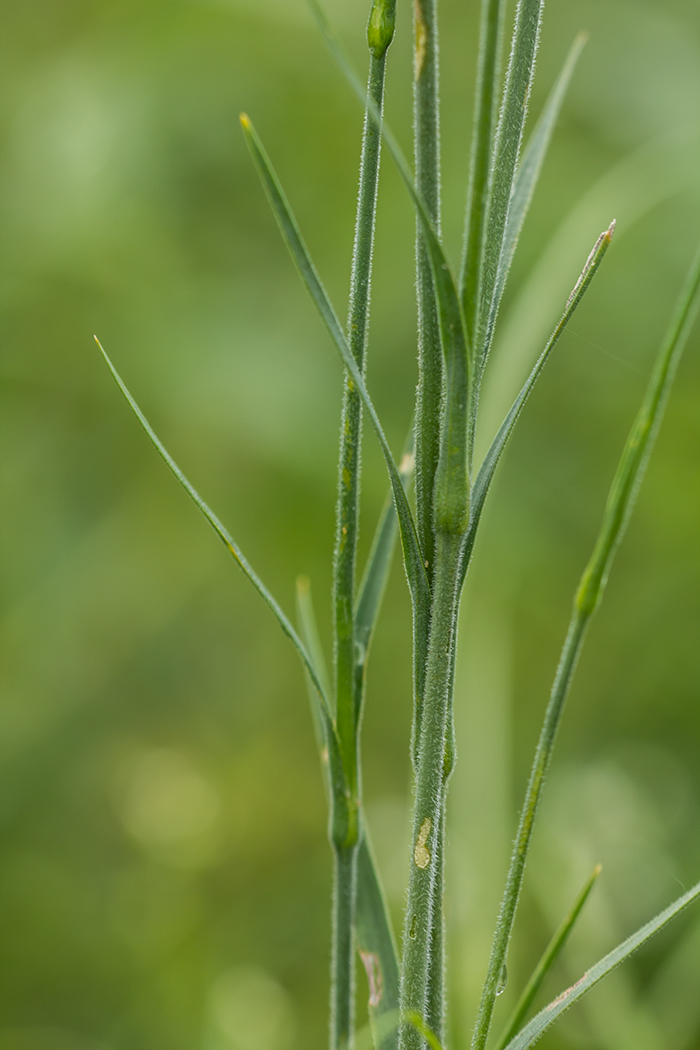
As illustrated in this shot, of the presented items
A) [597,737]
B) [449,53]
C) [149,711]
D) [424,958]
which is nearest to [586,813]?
[597,737]

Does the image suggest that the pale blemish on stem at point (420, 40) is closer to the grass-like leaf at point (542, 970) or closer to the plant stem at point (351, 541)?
the plant stem at point (351, 541)

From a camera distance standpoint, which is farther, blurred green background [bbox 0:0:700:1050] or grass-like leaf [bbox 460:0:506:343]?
blurred green background [bbox 0:0:700:1050]

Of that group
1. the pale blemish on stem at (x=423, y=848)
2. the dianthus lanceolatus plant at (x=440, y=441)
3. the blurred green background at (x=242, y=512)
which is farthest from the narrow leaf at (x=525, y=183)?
the blurred green background at (x=242, y=512)

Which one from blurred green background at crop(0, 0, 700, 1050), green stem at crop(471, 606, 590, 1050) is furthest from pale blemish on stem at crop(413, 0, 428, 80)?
blurred green background at crop(0, 0, 700, 1050)

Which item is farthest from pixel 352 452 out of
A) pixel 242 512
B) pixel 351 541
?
pixel 242 512

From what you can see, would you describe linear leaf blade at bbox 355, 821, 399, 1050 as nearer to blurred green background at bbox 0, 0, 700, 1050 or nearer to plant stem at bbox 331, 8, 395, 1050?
plant stem at bbox 331, 8, 395, 1050

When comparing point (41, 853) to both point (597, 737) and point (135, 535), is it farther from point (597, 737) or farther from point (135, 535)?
point (597, 737)
